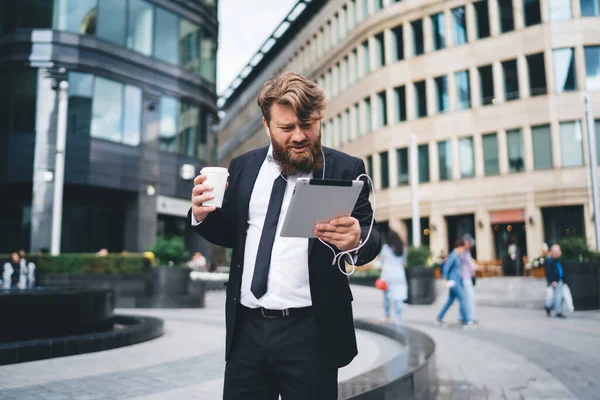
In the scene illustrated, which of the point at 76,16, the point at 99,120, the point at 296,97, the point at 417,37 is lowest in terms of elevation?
the point at 296,97

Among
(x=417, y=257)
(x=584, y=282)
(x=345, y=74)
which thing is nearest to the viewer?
(x=584, y=282)

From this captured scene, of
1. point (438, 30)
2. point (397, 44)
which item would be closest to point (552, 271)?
point (438, 30)

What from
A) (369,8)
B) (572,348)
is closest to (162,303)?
(572,348)

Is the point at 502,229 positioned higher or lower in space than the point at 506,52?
lower

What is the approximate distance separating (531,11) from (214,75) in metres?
19.9

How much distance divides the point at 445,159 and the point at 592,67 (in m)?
9.76

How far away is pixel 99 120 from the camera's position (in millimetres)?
27250

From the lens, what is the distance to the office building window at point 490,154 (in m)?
34.1

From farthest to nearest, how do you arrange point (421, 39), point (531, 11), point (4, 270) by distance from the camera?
point (421, 39), point (531, 11), point (4, 270)

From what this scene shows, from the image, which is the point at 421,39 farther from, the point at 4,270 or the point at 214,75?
the point at 4,270

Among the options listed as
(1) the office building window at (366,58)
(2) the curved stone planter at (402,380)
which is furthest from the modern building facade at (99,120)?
(2) the curved stone planter at (402,380)

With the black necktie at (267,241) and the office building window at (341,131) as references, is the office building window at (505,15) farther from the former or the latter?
the black necktie at (267,241)

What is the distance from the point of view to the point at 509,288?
23.3 meters

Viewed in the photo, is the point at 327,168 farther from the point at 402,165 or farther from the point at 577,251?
the point at 402,165
